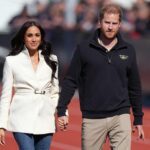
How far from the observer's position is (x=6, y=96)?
22.4ft

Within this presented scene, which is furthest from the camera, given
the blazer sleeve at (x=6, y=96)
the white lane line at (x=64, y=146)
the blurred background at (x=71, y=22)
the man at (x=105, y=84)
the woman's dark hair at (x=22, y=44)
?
the blurred background at (x=71, y=22)

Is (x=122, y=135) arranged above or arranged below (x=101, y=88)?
below

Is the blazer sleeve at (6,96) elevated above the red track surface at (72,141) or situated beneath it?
elevated above

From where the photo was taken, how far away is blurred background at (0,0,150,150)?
62.3 feet

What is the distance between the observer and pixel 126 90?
6.74m

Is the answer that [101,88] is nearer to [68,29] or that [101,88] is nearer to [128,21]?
[128,21]

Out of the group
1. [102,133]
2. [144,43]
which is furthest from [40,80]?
[144,43]

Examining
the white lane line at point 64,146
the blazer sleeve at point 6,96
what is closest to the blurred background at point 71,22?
the white lane line at point 64,146

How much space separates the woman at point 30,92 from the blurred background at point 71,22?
36.2ft

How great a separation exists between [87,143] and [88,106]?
33cm

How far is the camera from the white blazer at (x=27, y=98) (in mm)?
6770

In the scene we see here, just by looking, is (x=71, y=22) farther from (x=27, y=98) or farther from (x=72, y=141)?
(x=27, y=98)

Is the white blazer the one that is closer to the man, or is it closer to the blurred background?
the man

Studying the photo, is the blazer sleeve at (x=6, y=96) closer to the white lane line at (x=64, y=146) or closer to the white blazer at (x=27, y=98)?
the white blazer at (x=27, y=98)
